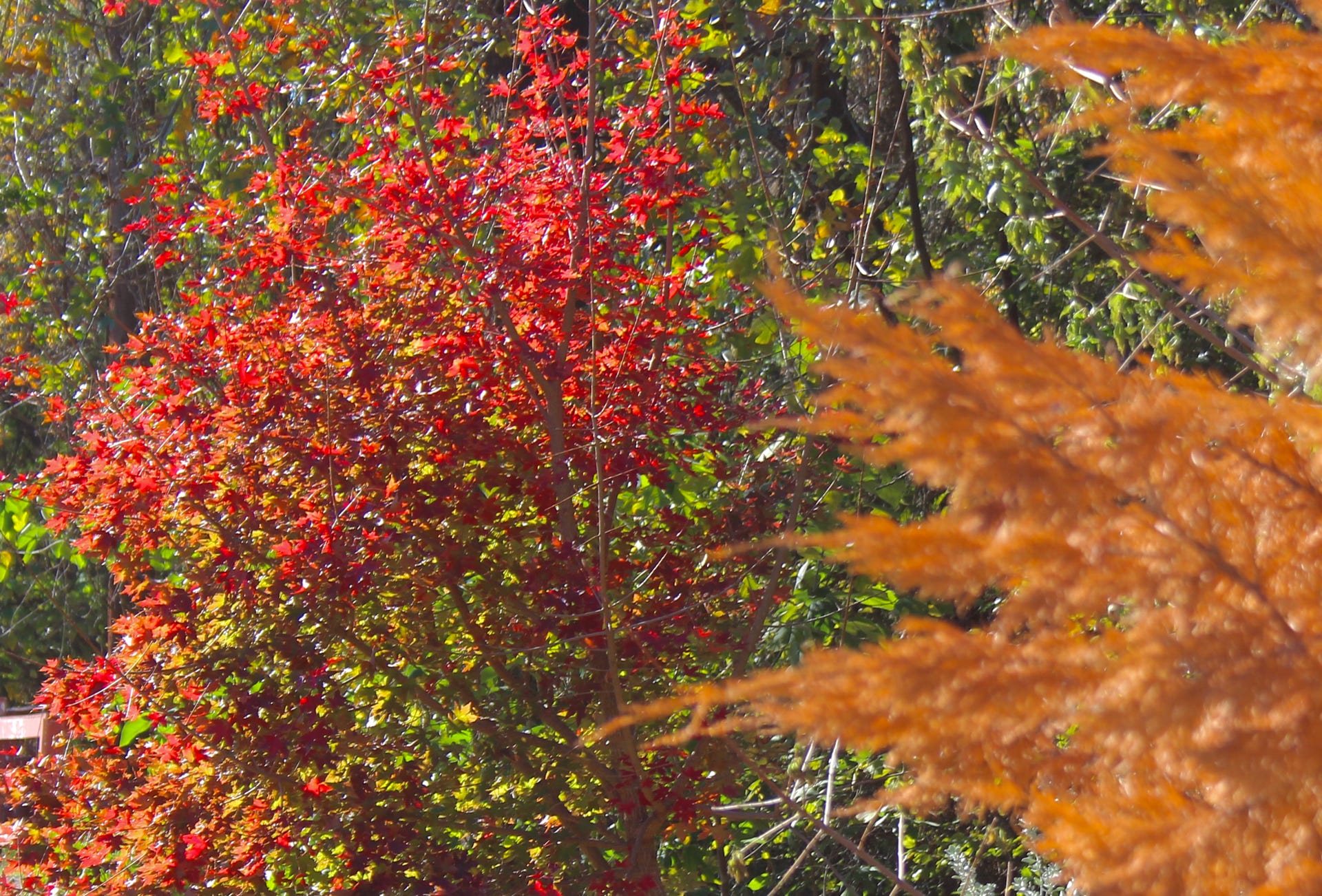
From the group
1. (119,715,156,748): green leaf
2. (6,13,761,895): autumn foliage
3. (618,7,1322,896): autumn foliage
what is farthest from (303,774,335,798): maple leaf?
(618,7,1322,896): autumn foliage

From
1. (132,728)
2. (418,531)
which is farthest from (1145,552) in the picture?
(132,728)

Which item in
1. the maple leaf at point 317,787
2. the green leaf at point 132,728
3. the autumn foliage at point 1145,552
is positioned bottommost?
the autumn foliage at point 1145,552

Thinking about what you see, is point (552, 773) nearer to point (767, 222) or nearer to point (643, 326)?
point (643, 326)

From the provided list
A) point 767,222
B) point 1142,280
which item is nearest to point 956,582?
point 1142,280

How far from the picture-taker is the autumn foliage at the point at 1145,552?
1.76ft

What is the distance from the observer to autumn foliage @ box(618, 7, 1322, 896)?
0.54 meters

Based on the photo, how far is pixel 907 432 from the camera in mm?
593

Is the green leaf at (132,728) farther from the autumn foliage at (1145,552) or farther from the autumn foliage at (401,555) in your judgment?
the autumn foliage at (1145,552)

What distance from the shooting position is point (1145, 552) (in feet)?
1.85

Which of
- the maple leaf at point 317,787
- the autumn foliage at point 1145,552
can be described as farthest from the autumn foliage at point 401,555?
the autumn foliage at point 1145,552

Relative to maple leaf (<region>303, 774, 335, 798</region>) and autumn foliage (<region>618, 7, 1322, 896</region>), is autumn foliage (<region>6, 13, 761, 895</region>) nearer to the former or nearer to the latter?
maple leaf (<region>303, 774, 335, 798</region>)

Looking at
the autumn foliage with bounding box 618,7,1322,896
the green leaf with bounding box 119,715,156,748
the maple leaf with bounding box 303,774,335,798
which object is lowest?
the autumn foliage with bounding box 618,7,1322,896

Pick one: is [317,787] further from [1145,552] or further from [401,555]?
[1145,552]

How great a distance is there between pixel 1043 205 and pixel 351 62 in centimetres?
208
